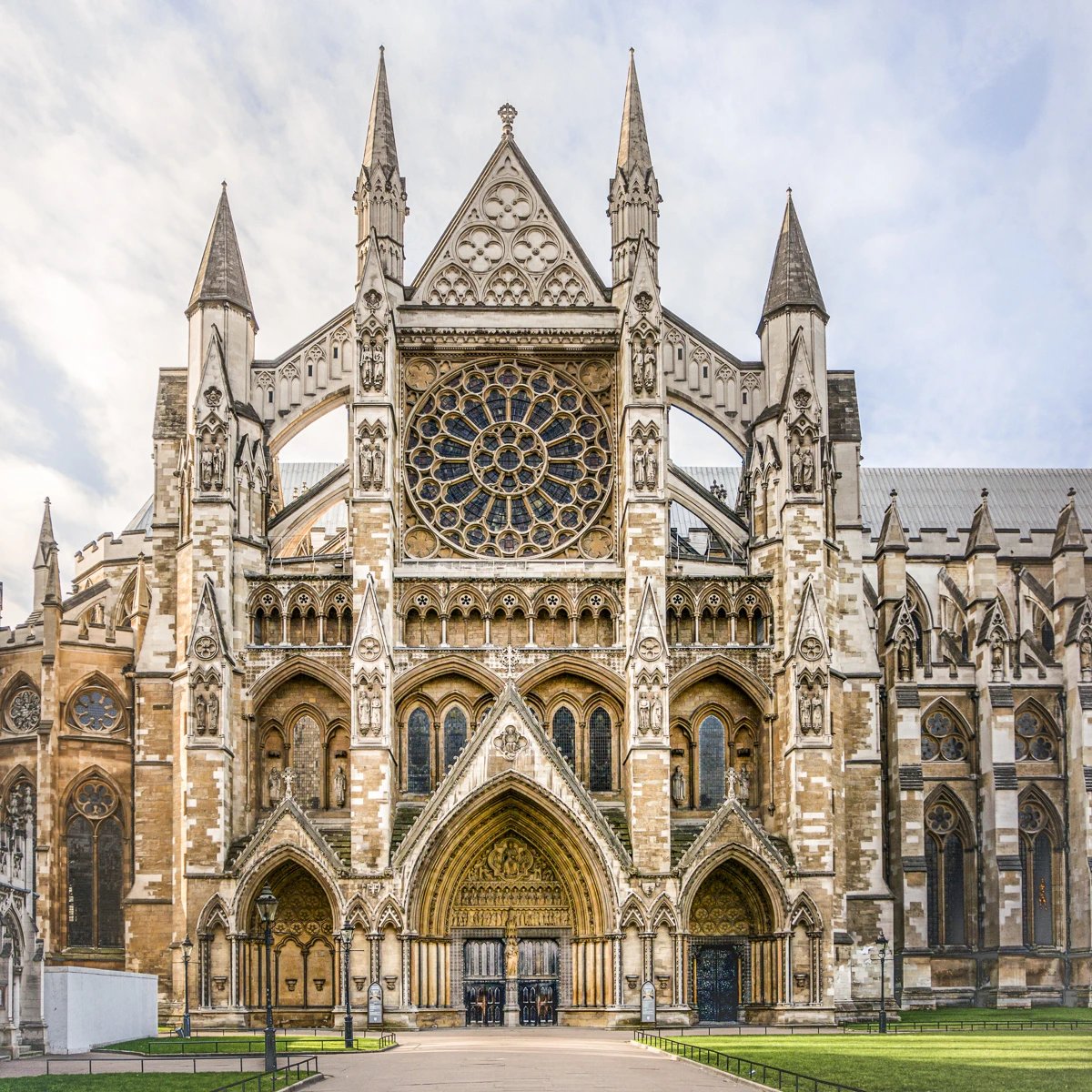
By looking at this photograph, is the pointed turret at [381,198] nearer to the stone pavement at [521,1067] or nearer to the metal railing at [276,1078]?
the stone pavement at [521,1067]

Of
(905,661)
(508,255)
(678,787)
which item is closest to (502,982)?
(678,787)

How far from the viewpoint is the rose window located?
5297 cm

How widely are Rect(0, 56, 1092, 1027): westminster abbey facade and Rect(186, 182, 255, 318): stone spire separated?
165 millimetres

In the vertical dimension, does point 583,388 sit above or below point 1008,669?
above

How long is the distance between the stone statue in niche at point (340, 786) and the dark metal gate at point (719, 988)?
1141 cm

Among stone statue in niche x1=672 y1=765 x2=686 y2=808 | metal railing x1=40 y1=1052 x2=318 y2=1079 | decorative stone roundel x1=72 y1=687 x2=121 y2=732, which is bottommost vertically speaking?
metal railing x1=40 y1=1052 x2=318 y2=1079

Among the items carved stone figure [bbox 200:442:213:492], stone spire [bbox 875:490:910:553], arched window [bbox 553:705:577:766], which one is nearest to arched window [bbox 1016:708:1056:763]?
stone spire [bbox 875:490:910:553]

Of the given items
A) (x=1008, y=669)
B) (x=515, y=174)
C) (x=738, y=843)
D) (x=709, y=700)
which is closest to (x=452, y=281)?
(x=515, y=174)

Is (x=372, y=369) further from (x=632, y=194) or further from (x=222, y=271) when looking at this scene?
(x=632, y=194)

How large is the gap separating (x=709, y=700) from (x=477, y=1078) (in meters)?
23.1

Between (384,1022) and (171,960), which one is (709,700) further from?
(171,960)

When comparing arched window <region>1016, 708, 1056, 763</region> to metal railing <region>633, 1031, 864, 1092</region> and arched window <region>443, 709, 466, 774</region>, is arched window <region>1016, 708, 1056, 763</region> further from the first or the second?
metal railing <region>633, 1031, 864, 1092</region>

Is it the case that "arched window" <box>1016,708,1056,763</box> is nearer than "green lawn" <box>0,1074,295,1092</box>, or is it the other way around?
"green lawn" <box>0,1074,295,1092</box>

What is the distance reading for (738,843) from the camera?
161ft
